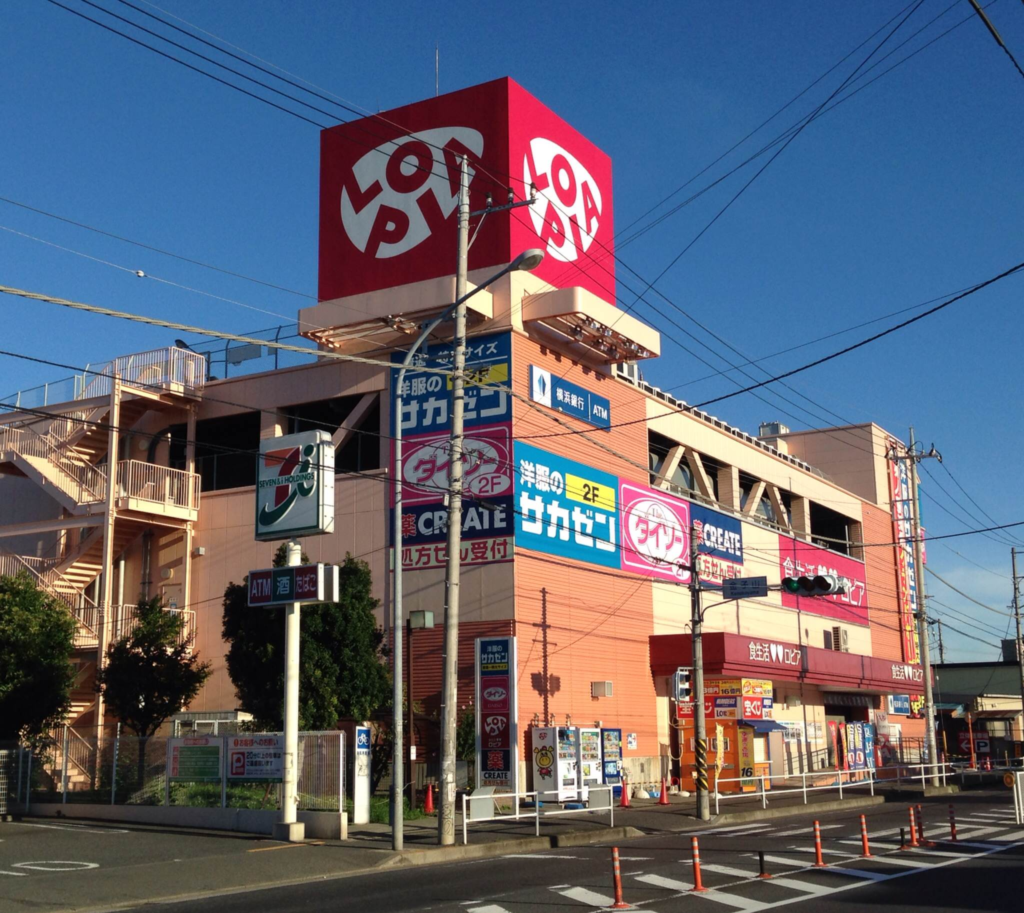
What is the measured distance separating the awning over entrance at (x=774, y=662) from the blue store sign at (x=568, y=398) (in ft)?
24.6

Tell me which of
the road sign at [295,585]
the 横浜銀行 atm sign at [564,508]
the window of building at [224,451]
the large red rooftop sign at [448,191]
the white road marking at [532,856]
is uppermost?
the large red rooftop sign at [448,191]

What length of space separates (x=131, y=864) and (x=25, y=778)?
1142 cm

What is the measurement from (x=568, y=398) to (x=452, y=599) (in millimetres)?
14971

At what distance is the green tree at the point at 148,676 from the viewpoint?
102 feet

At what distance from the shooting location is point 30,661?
99.6 feet

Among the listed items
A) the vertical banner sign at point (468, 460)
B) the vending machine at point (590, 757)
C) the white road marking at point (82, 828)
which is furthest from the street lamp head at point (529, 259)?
the vending machine at point (590, 757)

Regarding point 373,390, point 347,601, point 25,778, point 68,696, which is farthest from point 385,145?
→ point 25,778

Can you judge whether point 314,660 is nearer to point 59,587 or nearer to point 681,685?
point 681,685

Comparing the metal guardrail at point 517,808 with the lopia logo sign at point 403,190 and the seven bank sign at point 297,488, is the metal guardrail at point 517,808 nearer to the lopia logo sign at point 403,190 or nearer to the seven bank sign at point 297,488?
the seven bank sign at point 297,488

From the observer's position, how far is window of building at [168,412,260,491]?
37844 millimetres

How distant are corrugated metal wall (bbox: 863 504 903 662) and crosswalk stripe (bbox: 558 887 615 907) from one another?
44.7 m

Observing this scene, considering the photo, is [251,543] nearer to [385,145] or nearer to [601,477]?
[601,477]

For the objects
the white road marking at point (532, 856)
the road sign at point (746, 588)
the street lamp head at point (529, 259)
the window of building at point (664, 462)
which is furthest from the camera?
the window of building at point (664, 462)

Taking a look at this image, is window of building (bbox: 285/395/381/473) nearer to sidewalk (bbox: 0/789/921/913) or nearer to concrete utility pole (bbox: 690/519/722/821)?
concrete utility pole (bbox: 690/519/722/821)
